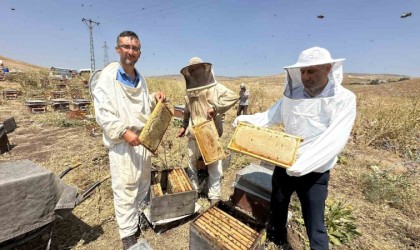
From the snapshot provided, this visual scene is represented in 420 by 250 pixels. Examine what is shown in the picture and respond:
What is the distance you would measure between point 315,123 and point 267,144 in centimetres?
52

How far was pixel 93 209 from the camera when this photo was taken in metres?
3.80

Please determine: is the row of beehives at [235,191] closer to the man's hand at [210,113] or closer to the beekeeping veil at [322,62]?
the man's hand at [210,113]

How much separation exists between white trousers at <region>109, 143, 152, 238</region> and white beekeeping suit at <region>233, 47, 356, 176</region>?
1.85 m

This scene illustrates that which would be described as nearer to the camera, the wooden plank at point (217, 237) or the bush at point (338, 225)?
the wooden plank at point (217, 237)

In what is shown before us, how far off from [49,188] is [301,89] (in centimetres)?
295

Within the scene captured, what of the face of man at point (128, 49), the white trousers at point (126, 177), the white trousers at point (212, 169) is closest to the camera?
the face of man at point (128, 49)

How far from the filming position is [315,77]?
7.09 feet

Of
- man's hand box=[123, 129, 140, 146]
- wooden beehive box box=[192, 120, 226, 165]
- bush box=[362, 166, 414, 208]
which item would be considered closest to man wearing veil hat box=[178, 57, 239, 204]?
wooden beehive box box=[192, 120, 226, 165]

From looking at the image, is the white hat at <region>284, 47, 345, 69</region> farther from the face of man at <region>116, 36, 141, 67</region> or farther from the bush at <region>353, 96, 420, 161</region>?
the bush at <region>353, 96, 420, 161</region>

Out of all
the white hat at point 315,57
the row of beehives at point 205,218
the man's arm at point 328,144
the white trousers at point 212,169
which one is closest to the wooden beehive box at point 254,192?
the row of beehives at point 205,218

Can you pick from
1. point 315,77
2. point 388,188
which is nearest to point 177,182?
point 315,77

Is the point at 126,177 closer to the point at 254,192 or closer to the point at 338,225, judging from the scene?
the point at 254,192

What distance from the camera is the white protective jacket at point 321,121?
200 centimetres

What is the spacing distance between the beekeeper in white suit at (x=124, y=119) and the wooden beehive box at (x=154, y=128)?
10 centimetres
